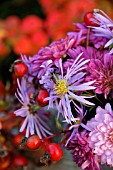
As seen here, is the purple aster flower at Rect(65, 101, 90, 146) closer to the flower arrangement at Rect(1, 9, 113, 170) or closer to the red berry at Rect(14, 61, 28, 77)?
the flower arrangement at Rect(1, 9, 113, 170)

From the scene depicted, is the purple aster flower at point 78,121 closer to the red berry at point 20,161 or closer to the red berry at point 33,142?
the red berry at point 33,142

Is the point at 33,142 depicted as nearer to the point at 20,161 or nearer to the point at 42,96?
the point at 42,96

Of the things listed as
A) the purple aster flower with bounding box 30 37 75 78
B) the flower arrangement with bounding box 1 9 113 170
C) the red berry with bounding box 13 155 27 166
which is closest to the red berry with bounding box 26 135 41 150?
the flower arrangement with bounding box 1 9 113 170

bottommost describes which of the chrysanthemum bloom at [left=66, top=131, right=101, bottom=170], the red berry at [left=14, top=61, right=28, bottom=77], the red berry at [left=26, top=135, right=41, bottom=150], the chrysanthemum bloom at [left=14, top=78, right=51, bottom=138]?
the chrysanthemum bloom at [left=66, top=131, right=101, bottom=170]

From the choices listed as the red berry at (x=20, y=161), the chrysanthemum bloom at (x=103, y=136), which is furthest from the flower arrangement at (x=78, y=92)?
the red berry at (x=20, y=161)

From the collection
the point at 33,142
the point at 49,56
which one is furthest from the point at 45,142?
the point at 49,56

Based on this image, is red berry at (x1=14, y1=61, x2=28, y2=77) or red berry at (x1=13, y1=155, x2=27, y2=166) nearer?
red berry at (x1=14, y1=61, x2=28, y2=77)

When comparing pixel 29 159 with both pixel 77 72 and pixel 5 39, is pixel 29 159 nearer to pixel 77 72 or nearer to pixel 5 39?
pixel 77 72

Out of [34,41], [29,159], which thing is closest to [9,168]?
[29,159]
